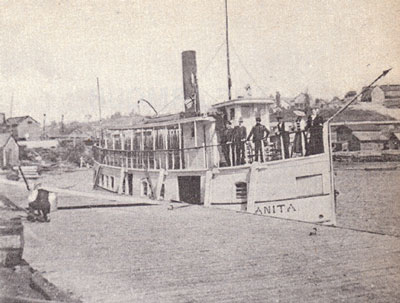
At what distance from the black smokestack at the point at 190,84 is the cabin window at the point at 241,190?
321 centimetres

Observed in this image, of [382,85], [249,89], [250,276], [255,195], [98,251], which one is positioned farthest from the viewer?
[249,89]

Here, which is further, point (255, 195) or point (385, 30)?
point (255, 195)

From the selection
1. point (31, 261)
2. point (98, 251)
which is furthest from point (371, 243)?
point (31, 261)

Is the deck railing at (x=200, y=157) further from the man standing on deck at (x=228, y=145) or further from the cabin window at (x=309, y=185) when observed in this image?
the cabin window at (x=309, y=185)

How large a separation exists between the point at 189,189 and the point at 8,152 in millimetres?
9068

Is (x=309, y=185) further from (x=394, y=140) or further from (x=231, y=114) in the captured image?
(x=394, y=140)

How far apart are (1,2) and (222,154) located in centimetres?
569

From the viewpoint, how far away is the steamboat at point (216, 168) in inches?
309

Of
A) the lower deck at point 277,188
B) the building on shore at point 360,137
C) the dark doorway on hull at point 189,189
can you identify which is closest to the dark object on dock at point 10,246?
the lower deck at point 277,188

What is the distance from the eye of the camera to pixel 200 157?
944cm

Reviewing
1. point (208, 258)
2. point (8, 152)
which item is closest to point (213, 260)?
point (208, 258)

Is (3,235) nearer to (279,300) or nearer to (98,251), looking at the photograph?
(98,251)

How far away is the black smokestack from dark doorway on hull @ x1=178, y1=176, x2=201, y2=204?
86.9 inches

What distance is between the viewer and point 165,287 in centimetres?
375
